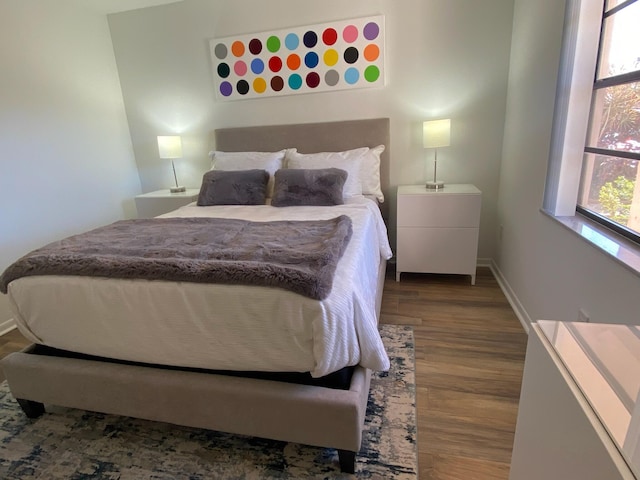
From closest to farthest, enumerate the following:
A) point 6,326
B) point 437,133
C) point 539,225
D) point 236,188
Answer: point 539,225
point 6,326
point 437,133
point 236,188

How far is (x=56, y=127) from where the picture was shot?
113 inches

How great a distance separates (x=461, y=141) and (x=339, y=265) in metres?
2.04

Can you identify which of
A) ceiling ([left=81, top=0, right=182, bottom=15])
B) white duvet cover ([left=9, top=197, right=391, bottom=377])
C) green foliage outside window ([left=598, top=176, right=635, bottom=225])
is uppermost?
ceiling ([left=81, top=0, right=182, bottom=15])

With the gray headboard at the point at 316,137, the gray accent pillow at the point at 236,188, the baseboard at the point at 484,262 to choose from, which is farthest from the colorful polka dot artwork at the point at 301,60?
the baseboard at the point at 484,262

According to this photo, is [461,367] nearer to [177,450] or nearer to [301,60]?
[177,450]

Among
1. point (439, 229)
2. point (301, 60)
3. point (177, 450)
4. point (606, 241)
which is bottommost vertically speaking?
point (177, 450)

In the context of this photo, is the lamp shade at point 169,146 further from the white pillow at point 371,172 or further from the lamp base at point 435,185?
the lamp base at point 435,185

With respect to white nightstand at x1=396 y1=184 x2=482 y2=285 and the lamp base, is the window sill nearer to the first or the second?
white nightstand at x1=396 y1=184 x2=482 y2=285

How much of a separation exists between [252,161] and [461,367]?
2182 millimetres

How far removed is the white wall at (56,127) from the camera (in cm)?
254

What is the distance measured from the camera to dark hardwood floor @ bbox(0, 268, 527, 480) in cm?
139

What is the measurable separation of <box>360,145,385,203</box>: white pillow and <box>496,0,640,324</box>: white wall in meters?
0.97

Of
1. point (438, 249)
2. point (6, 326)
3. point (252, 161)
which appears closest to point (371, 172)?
point (438, 249)

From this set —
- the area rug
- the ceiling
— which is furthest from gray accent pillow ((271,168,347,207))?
the ceiling
